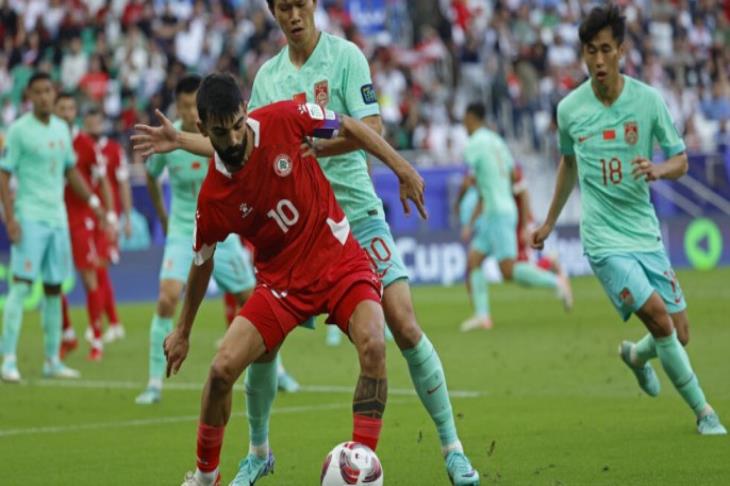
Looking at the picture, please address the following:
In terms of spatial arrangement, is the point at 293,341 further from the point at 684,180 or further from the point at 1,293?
the point at 684,180

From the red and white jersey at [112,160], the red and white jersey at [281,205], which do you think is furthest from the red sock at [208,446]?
the red and white jersey at [112,160]

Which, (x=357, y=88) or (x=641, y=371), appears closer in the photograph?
(x=357, y=88)

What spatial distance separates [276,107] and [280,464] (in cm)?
251

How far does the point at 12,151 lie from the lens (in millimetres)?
15094

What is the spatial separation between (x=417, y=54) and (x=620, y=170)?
1004 inches

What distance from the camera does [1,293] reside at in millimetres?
22812

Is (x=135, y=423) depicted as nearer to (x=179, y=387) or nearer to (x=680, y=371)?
(x=179, y=387)

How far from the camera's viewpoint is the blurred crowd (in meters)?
30.1

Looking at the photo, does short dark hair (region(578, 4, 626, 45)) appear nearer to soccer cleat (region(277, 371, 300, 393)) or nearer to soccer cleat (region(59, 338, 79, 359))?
soccer cleat (region(277, 371, 300, 393))

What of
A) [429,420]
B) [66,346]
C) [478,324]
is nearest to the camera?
[429,420]

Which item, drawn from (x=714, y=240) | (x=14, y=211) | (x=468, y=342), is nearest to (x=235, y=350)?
(x=14, y=211)

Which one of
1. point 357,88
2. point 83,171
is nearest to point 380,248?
point 357,88

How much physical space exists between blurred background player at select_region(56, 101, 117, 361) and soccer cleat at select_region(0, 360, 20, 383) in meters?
2.16

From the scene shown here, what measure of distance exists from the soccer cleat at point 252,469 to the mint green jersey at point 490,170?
36.8 ft
